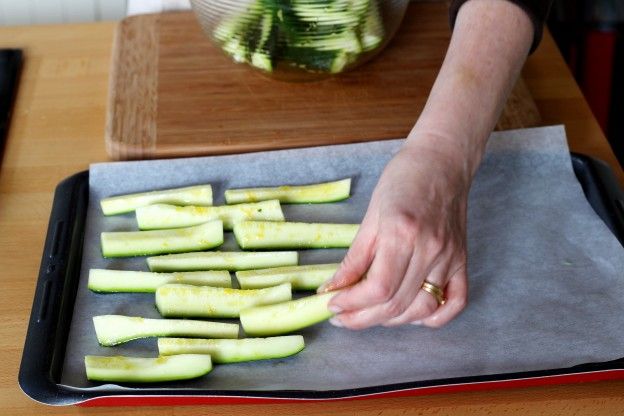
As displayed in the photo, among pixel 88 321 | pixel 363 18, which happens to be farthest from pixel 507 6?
pixel 88 321

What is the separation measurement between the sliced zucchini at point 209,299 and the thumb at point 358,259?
0.17m

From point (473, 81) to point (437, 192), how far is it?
24cm

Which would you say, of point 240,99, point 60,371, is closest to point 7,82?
point 240,99

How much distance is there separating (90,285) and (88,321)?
7 centimetres

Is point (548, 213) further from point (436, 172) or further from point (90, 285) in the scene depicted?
point (90, 285)

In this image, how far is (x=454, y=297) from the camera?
1480 mm

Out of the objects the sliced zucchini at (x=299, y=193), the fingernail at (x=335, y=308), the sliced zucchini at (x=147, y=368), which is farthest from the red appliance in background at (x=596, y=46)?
the sliced zucchini at (x=147, y=368)

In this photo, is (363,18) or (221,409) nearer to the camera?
(221,409)

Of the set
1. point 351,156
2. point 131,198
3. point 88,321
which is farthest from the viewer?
point 351,156

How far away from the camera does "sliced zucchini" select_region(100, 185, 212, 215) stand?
1.76 metres

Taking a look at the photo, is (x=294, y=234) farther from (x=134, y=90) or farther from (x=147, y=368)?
(x=134, y=90)

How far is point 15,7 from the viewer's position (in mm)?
2623

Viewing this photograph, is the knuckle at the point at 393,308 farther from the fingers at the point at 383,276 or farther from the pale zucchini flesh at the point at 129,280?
the pale zucchini flesh at the point at 129,280

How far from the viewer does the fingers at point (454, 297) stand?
4.86 feet
